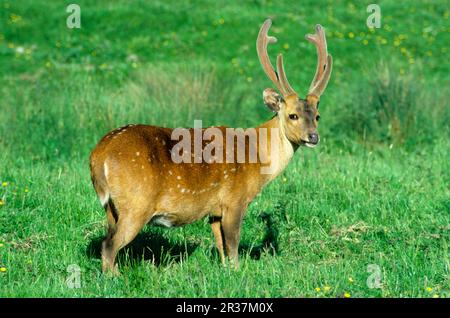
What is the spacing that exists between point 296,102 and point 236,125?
238 inches

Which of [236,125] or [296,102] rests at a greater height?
[296,102]

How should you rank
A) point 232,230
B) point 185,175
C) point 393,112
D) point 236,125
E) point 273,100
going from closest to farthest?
point 185,175
point 232,230
point 273,100
point 393,112
point 236,125

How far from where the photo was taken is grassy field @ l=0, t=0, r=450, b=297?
6930 millimetres

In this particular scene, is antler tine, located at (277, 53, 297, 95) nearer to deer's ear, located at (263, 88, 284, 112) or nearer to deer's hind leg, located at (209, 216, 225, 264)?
deer's ear, located at (263, 88, 284, 112)

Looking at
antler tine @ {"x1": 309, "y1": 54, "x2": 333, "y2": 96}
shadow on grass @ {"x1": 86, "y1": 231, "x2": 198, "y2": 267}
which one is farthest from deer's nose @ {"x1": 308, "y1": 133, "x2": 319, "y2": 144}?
shadow on grass @ {"x1": 86, "y1": 231, "x2": 198, "y2": 267}

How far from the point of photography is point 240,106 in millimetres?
13906

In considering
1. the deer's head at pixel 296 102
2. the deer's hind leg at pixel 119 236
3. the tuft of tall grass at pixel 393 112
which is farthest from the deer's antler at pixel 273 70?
the tuft of tall grass at pixel 393 112

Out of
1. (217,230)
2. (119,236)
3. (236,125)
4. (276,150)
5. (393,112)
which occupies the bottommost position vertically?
(217,230)

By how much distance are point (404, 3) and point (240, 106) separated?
9.95 metres

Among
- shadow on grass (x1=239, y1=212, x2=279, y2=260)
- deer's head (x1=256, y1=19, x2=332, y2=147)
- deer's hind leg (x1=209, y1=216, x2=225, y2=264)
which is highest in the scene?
deer's head (x1=256, y1=19, x2=332, y2=147)

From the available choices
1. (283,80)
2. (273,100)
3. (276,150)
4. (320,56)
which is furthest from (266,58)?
(276,150)

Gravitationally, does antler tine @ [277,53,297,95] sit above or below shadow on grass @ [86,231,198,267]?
above

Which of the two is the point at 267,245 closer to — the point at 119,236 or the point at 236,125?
the point at 119,236

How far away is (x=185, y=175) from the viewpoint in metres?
6.82
